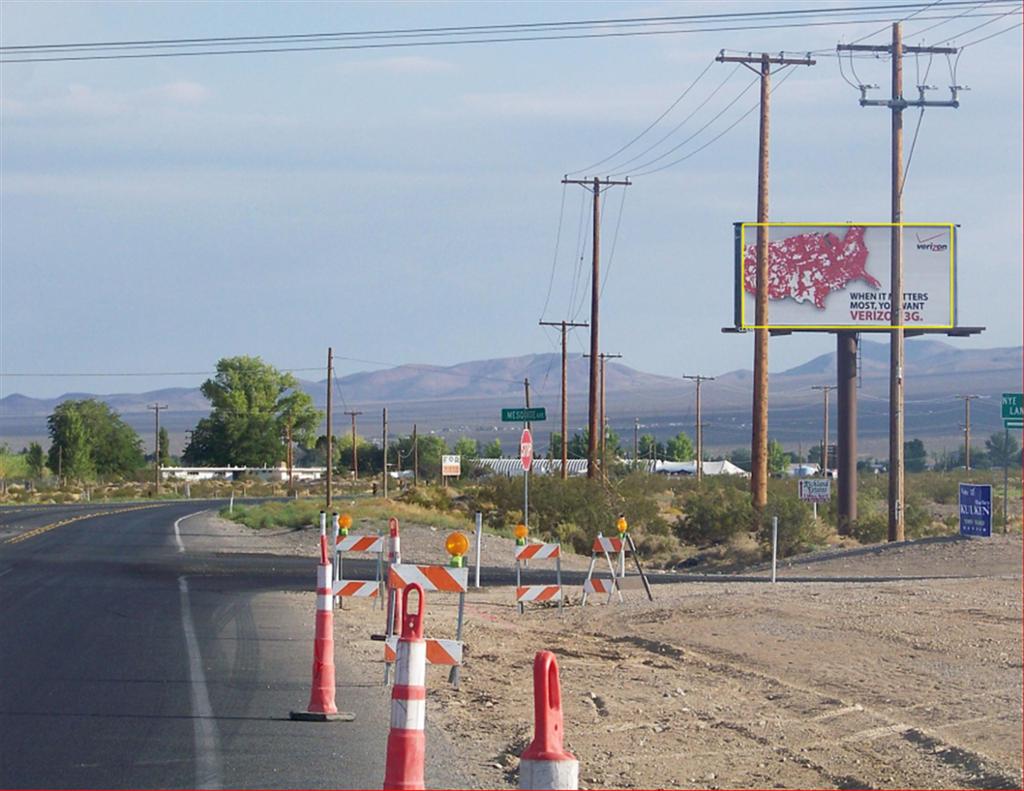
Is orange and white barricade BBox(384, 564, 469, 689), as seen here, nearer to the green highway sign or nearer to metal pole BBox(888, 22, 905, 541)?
the green highway sign

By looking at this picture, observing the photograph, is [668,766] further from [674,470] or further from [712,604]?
[674,470]

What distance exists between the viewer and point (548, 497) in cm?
4438

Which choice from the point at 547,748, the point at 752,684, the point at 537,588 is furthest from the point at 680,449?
the point at 547,748

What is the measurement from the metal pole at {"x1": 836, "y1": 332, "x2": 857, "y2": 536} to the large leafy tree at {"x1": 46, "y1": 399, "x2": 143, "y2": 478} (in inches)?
3463

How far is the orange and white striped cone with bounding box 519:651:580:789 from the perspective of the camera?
601 centimetres

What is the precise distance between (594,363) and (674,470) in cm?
9825

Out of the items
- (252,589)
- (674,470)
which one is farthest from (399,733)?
(674,470)

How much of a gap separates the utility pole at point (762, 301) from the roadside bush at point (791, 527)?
43cm

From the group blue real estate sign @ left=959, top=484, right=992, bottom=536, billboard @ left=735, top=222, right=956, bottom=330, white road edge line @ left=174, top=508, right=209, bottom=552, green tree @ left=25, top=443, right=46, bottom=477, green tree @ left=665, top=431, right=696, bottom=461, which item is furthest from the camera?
green tree @ left=665, top=431, right=696, bottom=461

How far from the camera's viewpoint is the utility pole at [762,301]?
121ft

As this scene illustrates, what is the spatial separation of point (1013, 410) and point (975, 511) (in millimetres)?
3033

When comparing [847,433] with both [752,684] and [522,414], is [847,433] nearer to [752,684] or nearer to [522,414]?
[522,414]

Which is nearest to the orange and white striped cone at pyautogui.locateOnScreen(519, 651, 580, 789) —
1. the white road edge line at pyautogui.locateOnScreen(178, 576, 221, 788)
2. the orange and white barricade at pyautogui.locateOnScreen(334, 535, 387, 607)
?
the white road edge line at pyautogui.locateOnScreen(178, 576, 221, 788)

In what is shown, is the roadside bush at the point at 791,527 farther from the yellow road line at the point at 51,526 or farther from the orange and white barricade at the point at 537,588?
the yellow road line at the point at 51,526
